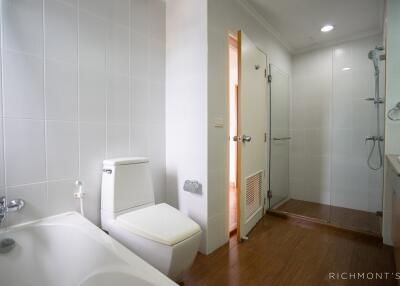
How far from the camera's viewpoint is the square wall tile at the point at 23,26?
1.15 metres

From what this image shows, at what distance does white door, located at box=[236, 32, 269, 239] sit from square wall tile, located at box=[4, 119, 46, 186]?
4.68 feet

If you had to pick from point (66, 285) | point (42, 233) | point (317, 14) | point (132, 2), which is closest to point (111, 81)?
point (132, 2)

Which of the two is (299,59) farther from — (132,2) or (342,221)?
(132,2)

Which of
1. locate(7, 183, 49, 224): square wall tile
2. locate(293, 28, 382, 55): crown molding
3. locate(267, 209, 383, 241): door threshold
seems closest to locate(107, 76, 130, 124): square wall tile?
locate(7, 183, 49, 224): square wall tile

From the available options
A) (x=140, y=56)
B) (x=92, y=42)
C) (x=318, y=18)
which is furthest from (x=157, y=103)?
(x=318, y=18)

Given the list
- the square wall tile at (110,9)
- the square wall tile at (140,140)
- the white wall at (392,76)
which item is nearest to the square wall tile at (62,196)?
Result: the square wall tile at (140,140)

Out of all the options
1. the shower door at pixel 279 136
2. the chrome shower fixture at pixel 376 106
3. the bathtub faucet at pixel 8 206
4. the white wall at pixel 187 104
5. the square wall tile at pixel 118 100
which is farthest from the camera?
the shower door at pixel 279 136

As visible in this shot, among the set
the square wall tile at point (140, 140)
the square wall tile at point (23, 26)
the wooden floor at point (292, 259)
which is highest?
the square wall tile at point (23, 26)

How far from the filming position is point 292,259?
1.64 m

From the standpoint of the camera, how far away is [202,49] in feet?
5.46

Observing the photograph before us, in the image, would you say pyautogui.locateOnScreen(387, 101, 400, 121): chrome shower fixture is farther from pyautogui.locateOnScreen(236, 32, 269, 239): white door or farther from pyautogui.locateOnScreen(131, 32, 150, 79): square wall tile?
pyautogui.locateOnScreen(131, 32, 150, 79): square wall tile

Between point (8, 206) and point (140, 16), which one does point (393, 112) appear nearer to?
point (140, 16)

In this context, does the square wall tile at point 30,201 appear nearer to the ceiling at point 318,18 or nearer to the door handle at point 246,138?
the door handle at point 246,138

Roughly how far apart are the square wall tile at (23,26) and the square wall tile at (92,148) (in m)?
0.52
